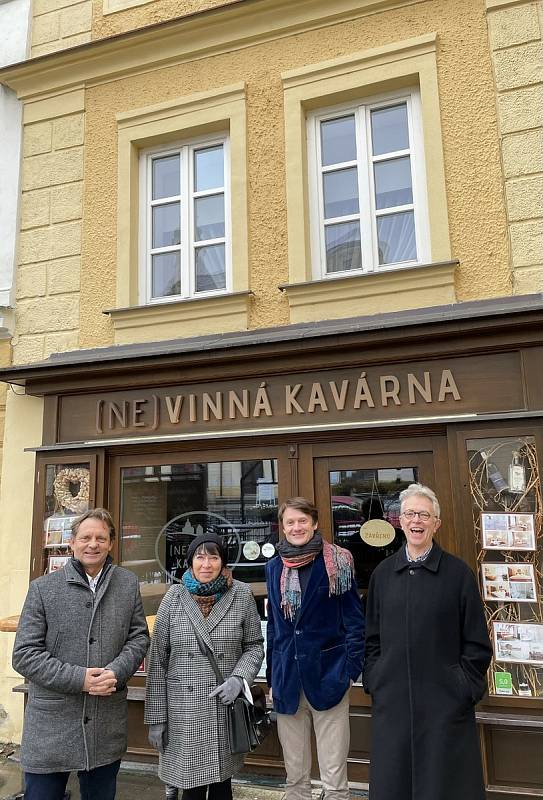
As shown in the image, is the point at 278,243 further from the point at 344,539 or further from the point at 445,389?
the point at 344,539

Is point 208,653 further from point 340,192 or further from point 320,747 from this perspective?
point 340,192

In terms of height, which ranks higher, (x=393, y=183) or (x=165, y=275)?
(x=393, y=183)

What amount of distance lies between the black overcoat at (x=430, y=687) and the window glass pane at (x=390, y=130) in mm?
3702

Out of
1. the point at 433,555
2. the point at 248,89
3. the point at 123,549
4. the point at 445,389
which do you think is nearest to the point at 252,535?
the point at 123,549

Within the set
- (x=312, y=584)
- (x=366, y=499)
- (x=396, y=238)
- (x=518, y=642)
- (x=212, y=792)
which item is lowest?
(x=212, y=792)

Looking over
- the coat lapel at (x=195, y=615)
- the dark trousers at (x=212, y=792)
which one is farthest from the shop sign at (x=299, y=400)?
the dark trousers at (x=212, y=792)

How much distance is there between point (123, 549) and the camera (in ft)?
18.3

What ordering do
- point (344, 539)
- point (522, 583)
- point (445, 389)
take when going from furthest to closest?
1. point (344, 539)
2. point (445, 389)
3. point (522, 583)

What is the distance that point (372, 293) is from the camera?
5074 mm

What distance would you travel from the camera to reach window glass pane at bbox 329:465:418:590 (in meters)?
4.81

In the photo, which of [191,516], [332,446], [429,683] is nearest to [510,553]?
[332,446]

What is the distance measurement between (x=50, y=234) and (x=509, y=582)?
16.8ft

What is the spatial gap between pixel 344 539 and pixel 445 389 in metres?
1.39

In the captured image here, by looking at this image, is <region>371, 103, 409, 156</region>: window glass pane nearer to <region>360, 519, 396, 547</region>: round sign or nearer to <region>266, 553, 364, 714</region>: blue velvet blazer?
<region>360, 519, 396, 547</region>: round sign
